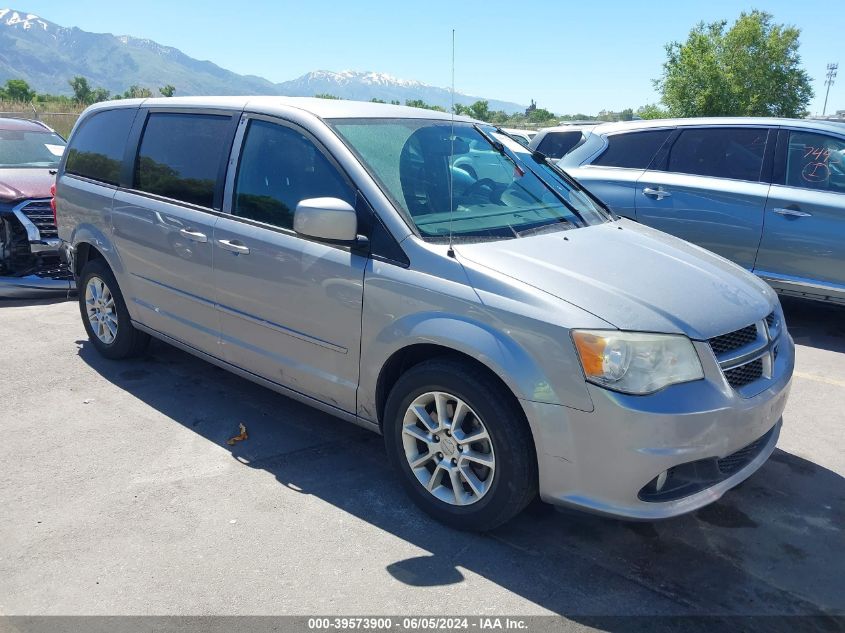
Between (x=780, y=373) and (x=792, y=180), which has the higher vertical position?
(x=792, y=180)

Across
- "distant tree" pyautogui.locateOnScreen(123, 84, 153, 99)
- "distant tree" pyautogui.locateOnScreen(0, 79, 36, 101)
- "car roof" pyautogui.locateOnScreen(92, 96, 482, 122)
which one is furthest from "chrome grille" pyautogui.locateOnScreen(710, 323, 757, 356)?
"distant tree" pyautogui.locateOnScreen(0, 79, 36, 101)

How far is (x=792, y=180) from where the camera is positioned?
603 centimetres

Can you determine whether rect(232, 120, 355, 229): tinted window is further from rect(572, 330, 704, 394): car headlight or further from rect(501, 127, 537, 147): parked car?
rect(501, 127, 537, 147): parked car

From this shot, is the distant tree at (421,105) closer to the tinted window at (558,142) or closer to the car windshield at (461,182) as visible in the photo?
the car windshield at (461,182)

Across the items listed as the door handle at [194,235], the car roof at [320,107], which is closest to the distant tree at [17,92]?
the car roof at [320,107]

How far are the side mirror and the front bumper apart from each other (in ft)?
3.79

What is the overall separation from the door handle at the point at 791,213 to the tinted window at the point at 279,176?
13.9ft

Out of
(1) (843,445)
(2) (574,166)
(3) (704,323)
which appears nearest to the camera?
(3) (704,323)

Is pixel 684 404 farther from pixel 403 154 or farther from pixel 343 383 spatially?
pixel 403 154

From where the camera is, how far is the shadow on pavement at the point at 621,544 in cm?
271

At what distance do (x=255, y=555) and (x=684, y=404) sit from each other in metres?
1.85

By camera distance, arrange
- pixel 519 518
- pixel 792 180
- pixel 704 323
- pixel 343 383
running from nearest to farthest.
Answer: pixel 704 323 → pixel 519 518 → pixel 343 383 → pixel 792 180

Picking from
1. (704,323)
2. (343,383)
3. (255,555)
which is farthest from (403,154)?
(255,555)

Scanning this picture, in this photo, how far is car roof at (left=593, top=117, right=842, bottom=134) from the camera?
6.03 metres
